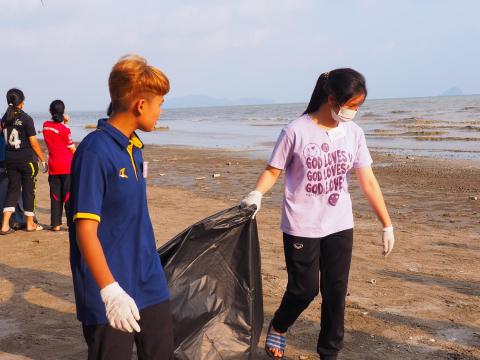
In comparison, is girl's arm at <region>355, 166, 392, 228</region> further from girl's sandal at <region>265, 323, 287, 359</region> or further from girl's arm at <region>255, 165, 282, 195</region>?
girl's sandal at <region>265, 323, 287, 359</region>

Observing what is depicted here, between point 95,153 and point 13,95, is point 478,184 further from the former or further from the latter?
point 95,153

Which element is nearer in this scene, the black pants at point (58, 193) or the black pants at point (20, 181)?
the black pants at point (20, 181)

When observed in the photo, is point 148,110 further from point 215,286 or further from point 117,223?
point 215,286

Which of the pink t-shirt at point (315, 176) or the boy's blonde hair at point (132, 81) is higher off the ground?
the boy's blonde hair at point (132, 81)

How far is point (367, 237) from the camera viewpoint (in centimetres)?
723

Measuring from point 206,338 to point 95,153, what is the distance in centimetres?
161

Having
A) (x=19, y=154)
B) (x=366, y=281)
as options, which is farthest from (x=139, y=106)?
(x=19, y=154)

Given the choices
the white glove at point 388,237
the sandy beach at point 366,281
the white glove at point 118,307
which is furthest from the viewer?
the sandy beach at point 366,281

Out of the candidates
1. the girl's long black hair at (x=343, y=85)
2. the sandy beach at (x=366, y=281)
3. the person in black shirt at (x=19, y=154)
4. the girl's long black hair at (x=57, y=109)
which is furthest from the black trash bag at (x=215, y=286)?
the girl's long black hair at (x=57, y=109)

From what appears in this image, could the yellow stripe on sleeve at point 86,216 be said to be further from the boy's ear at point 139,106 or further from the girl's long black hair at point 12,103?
the girl's long black hair at point 12,103

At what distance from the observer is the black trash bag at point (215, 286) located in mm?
3326

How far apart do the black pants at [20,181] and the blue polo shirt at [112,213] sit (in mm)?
5273

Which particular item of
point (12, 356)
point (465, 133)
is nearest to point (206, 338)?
point (12, 356)

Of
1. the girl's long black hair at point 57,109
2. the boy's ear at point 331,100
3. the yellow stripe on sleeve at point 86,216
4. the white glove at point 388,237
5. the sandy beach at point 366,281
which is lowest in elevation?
the sandy beach at point 366,281
